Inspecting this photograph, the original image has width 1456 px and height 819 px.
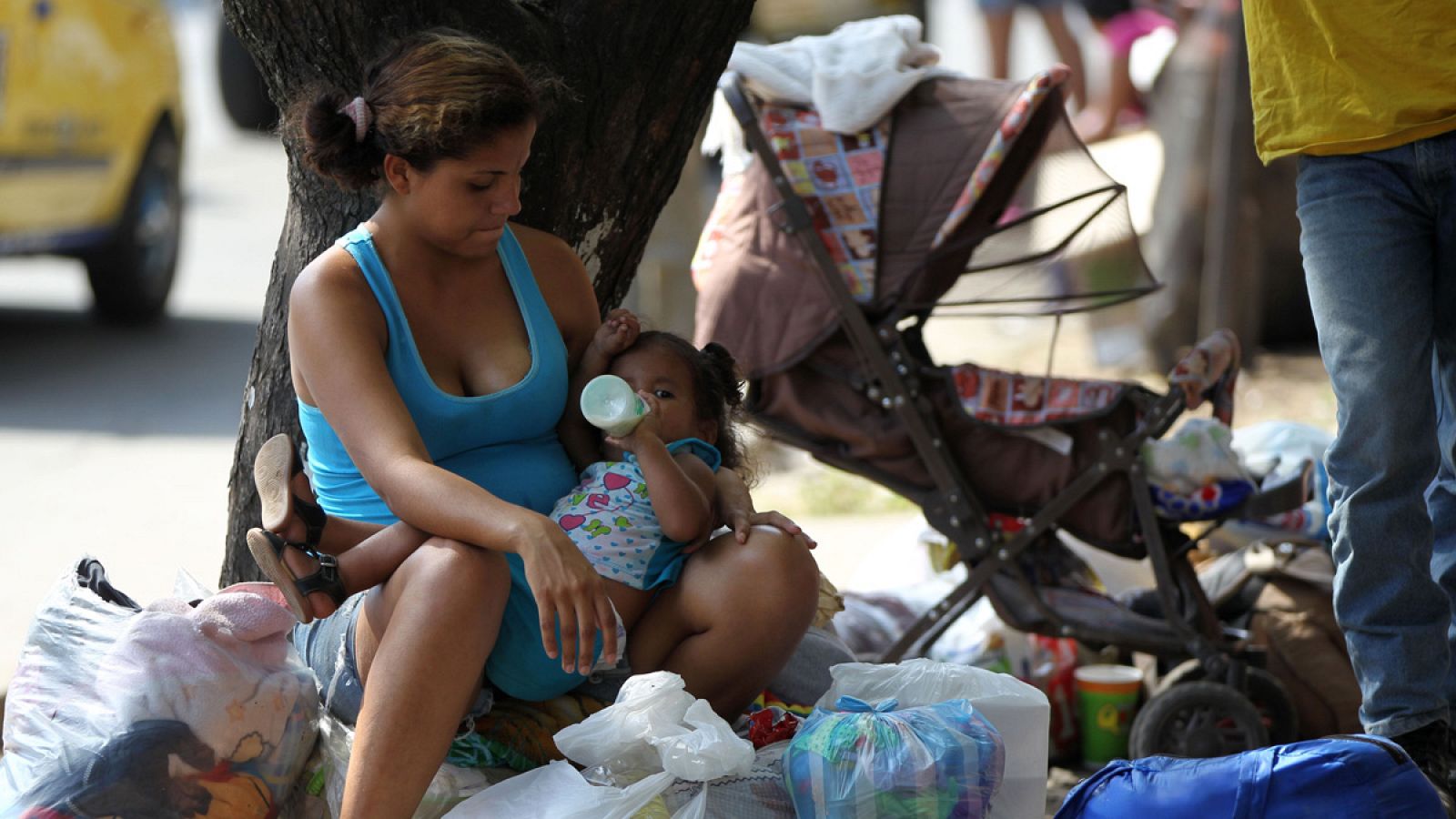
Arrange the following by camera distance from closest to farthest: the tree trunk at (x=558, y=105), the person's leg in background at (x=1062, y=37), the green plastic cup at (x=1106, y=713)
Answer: the tree trunk at (x=558, y=105) → the green plastic cup at (x=1106, y=713) → the person's leg in background at (x=1062, y=37)

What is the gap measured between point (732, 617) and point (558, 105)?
3.59ft

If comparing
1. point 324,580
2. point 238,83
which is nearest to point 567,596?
point 324,580

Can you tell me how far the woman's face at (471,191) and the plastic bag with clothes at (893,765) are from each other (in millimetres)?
906

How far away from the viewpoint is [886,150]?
3512mm

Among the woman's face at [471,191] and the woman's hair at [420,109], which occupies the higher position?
the woman's hair at [420,109]

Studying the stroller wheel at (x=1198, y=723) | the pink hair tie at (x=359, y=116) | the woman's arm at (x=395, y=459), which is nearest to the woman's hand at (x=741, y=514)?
the woman's arm at (x=395, y=459)

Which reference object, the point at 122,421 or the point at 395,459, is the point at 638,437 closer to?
the point at 395,459

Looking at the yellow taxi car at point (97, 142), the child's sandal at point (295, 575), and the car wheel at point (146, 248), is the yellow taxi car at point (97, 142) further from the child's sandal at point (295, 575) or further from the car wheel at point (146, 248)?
the child's sandal at point (295, 575)

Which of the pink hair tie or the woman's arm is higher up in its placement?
the pink hair tie

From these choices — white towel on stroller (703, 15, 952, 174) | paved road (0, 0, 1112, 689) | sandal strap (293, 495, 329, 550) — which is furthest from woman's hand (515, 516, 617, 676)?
white towel on stroller (703, 15, 952, 174)

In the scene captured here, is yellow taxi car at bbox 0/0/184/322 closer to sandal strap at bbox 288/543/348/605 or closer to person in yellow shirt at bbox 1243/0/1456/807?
sandal strap at bbox 288/543/348/605

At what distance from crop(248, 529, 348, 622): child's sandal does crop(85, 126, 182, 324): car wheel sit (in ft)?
19.3

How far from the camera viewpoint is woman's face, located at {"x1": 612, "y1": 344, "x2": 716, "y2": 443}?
2.71 m

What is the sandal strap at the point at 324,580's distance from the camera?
233cm
